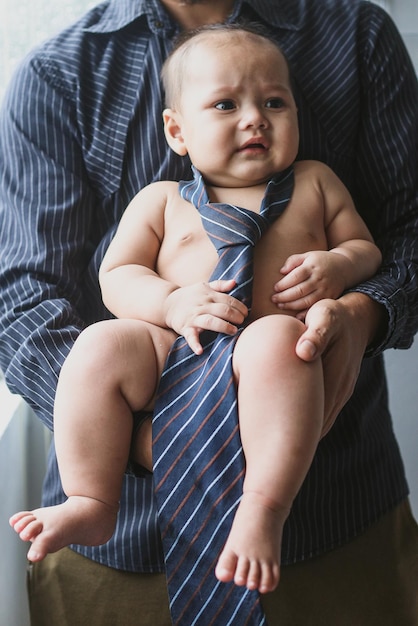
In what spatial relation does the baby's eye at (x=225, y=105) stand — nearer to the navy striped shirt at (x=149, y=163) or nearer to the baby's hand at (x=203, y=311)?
the navy striped shirt at (x=149, y=163)

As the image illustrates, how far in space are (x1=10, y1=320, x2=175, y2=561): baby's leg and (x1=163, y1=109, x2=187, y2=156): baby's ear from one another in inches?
16.6

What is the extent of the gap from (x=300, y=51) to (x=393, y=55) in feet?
0.57

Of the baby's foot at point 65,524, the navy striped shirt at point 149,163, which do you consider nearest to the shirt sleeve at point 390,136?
the navy striped shirt at point 149,163

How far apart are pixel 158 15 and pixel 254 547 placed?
3.33ft

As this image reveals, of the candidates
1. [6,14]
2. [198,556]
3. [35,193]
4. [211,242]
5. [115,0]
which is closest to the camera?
[198,556]

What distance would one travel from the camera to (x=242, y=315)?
1166 mm

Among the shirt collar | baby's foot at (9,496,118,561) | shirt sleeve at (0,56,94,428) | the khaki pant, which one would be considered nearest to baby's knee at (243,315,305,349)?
baby's foot at (9,496,118,561)

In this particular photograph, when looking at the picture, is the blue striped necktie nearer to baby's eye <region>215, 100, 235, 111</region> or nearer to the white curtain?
baby's eye <region>215, 100, 235, 111</region>

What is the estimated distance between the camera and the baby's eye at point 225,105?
136 cm

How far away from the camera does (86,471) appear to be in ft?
3.76

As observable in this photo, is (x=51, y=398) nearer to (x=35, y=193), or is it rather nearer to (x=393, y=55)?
(x=35, y=193)

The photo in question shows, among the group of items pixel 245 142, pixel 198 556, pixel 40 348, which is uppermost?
pixel 245 142

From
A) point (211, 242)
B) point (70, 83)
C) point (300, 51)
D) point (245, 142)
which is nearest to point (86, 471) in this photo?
point (211, 242)

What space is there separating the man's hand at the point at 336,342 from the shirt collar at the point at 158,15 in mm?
618
